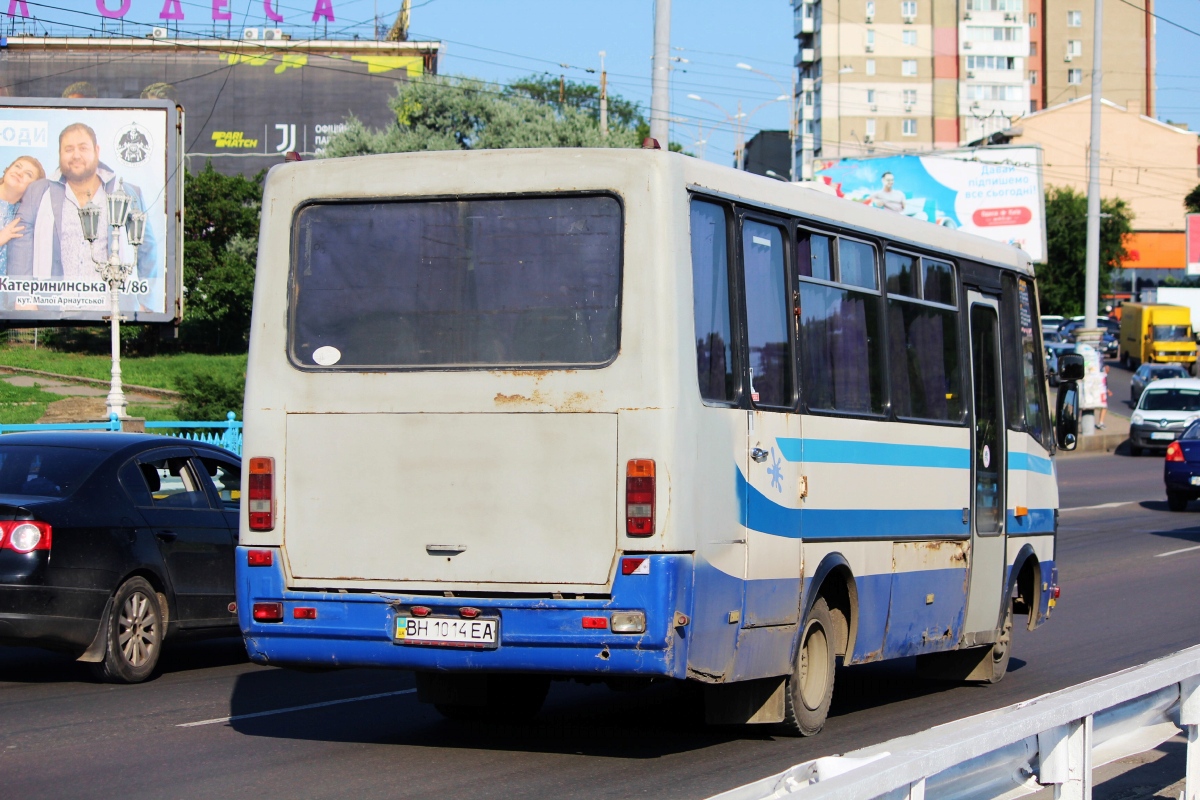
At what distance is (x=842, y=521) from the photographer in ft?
26.8

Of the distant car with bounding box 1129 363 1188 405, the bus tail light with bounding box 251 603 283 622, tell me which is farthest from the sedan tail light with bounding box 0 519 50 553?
the distant car with bounding box 1129 363 1188 405

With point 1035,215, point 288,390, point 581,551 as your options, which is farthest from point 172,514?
point 1035,215

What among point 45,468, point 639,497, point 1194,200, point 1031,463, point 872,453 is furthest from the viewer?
point 1194,200

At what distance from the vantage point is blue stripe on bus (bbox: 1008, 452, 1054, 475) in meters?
10.5

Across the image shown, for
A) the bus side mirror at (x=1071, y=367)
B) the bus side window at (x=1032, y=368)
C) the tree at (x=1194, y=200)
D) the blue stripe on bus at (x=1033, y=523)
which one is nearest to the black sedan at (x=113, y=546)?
the blue stripe on bus at (x=1033, y=523)

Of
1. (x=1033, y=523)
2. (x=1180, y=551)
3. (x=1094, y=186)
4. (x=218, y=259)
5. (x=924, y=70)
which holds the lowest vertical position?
(x=1180, y=551)

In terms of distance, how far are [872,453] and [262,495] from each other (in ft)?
10.8

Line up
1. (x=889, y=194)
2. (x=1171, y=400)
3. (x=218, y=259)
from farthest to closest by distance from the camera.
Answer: (x=218, y=259)
(x=889, y=194)
(x=1171, y=400)

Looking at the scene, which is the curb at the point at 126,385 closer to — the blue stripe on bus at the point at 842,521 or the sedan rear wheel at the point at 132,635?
the sedan rear wheel at the point at 132,635

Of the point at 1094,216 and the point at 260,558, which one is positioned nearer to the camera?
the point at 260,558

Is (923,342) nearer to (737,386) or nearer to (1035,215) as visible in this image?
(737,386)

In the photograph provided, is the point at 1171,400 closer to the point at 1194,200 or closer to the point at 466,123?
the point at 466,123

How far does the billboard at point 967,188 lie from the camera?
50.7 m

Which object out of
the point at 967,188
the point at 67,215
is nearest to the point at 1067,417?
the point at 67,215
